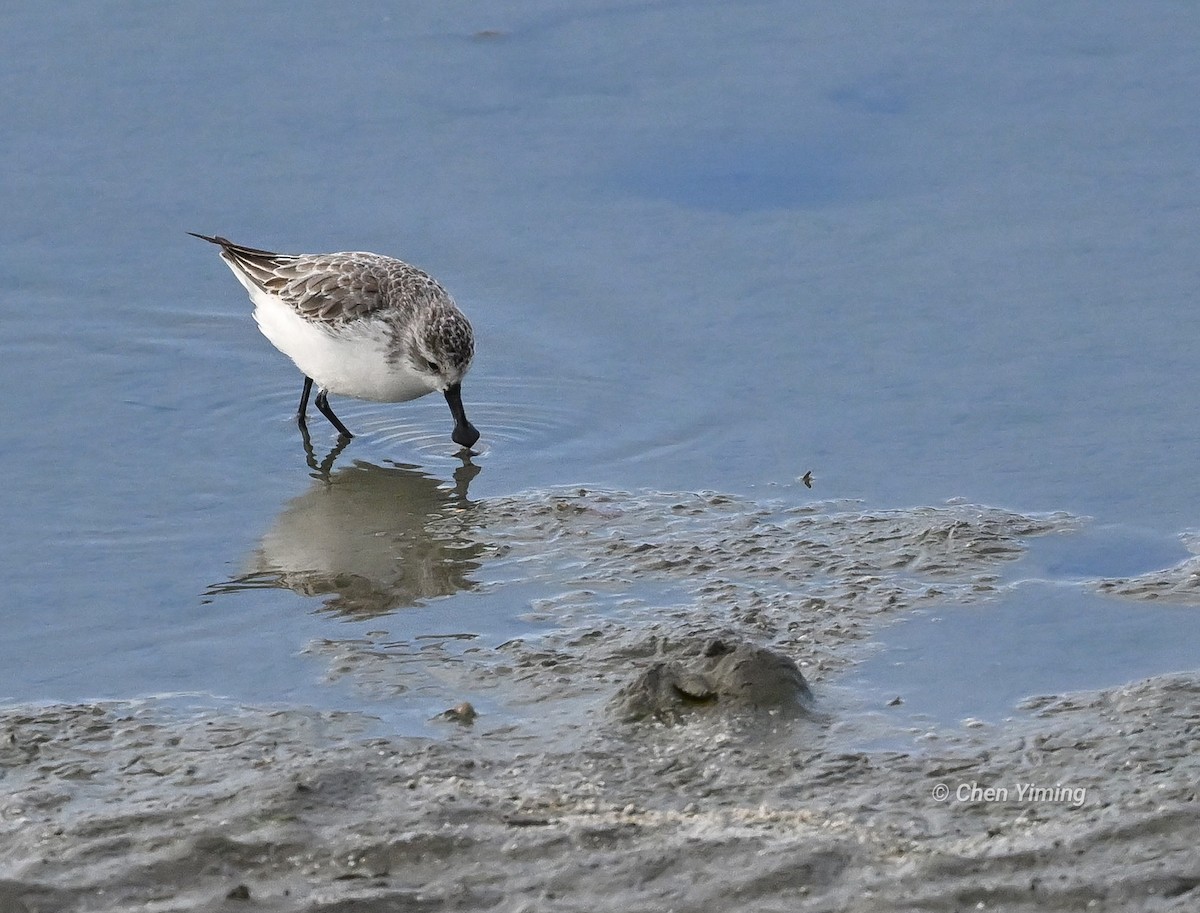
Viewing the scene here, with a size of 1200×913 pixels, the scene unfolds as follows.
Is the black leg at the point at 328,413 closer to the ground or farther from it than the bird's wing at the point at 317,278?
closer to the ground

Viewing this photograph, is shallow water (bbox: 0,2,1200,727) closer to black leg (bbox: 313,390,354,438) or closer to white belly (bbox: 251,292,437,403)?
black leg (bbox: 313,390,354,438)

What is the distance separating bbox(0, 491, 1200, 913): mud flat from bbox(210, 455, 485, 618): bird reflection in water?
0.64 metres

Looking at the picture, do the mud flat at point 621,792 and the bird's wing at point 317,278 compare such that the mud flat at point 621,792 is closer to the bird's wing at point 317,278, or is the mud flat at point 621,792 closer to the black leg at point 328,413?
the black leg at point 328,413

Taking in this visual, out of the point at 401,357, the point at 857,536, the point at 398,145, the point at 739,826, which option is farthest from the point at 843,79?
the point at 739,826

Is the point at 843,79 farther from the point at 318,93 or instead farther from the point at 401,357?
the point at 401,357

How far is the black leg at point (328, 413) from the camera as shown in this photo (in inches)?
369

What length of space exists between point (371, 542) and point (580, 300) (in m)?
2.78

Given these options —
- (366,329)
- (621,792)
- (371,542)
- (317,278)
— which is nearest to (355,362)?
(366,329)

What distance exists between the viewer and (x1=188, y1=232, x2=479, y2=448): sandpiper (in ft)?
29.7

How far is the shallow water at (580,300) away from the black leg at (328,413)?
149 millimetres

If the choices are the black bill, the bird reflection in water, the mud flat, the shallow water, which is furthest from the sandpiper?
the mud flat

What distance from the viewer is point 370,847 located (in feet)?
16.1

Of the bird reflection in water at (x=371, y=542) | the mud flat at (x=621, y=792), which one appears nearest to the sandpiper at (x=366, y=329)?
the bird reflection in water at (x=371, y=542)

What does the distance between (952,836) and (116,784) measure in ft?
8.38
